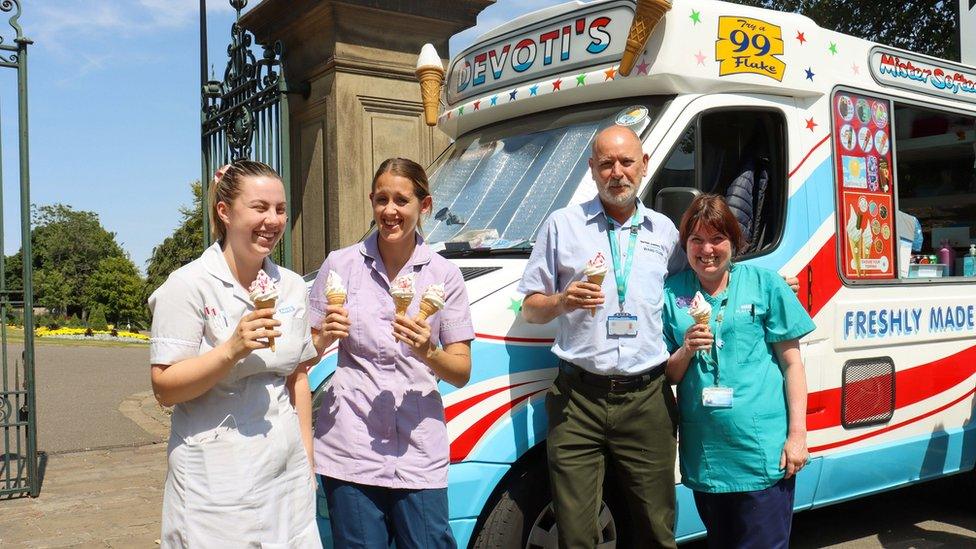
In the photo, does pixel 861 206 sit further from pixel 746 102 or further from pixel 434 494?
pixel 434 494

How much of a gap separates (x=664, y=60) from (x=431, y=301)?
1892mm

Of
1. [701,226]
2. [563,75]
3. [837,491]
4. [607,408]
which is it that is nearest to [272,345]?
[607,408]

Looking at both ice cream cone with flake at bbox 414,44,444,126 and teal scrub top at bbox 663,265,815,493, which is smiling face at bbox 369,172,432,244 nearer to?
teal scrub top at bbox 663,265,815,493

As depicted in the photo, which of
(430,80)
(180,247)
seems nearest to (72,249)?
(180,247)

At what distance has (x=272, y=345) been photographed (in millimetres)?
2488

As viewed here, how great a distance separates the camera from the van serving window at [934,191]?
5.26m

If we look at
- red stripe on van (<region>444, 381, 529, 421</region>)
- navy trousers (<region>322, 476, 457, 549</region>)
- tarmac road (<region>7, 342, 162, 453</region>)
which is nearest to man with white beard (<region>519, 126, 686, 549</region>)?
red stripe on van (<region>444, 381, 529, 421</region>)

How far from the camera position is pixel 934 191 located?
6254 millimetres

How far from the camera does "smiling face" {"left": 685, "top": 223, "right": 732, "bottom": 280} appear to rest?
10.9ft

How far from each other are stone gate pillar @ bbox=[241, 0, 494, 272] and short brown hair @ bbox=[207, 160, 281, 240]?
16.5ft

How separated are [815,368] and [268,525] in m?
2.93

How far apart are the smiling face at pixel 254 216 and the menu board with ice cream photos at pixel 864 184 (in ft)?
10.3

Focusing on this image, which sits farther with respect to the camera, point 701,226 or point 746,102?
point 746,102

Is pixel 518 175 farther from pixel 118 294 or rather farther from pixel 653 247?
pixel 118 294
